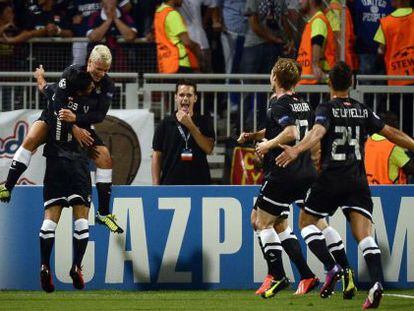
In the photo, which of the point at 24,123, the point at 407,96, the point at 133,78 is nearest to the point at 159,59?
the point at 133,78

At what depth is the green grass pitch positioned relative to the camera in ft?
36.8

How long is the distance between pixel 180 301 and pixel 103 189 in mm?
1733

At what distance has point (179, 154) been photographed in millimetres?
14016

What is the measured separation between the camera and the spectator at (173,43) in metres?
16.2

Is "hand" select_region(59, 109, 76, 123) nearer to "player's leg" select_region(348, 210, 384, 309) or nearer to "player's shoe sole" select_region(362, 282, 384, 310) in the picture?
"player's leg" select_region(348, 210, 384, 309)

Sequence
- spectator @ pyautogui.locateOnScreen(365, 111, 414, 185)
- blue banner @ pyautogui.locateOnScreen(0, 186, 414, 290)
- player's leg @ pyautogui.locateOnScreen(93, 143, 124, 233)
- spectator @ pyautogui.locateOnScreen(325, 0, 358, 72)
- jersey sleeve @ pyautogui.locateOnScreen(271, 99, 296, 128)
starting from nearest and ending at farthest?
jersey sleeve @ pyautogui.locateOnScreen(271, 99, 296, 128) < player's leg @ pyautogui.locateOnScreen(93, 143, 124, 233) < blue banner @ pyautogui.locateOnScreen(0, 186, 414, 290) < spectator @ pyautogui.locateOnScreen(365, 111, 414, 185) < spectator @ pyautogui.locateOnScreen(325, 0, 358, 72)

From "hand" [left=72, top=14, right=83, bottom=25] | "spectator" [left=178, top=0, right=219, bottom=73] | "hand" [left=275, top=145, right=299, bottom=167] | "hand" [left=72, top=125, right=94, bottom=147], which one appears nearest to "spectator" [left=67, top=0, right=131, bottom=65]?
"hand" [left=72, top=14, right=83, bottom=25]

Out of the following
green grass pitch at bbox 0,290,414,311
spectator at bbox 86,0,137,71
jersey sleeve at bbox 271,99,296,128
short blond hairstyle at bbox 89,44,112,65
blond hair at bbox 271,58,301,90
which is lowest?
green grass pitch at bbox 0,290,414,311

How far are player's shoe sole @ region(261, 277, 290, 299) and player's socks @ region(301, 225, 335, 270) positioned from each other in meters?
0.40

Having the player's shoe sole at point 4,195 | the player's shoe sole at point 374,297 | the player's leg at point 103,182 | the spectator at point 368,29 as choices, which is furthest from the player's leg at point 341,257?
the spectator at point 368,29

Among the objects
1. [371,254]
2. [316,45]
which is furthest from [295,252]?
[316,45]

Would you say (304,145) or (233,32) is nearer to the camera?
(304,145)

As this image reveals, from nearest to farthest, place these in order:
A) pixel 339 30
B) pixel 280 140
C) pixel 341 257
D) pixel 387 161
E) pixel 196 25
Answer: pixel 280 140 < pixel 341 257 < pixel 387 161 < pixel 339 30 < pixel 196 25

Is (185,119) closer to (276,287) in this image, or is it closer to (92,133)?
(92,133)
